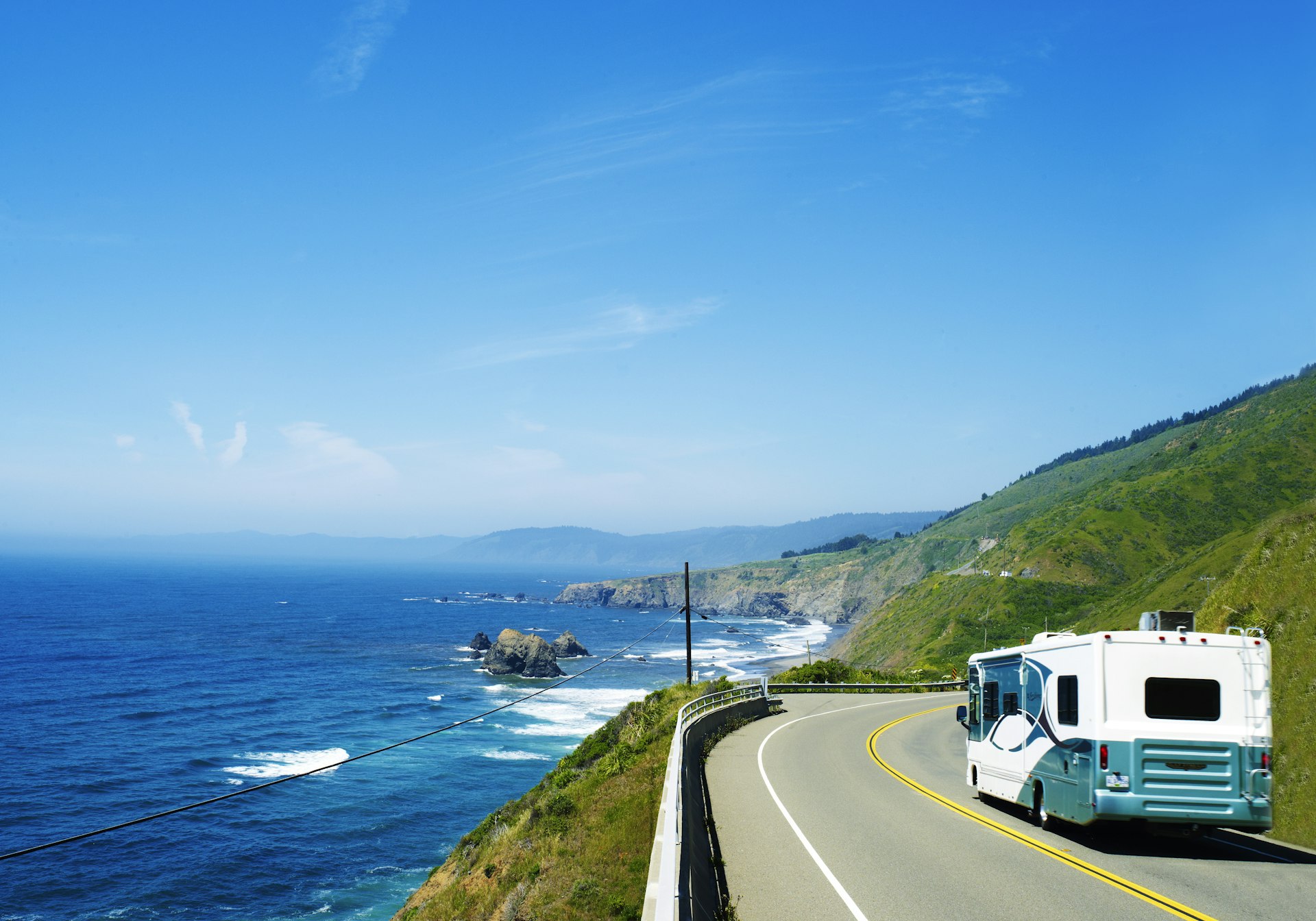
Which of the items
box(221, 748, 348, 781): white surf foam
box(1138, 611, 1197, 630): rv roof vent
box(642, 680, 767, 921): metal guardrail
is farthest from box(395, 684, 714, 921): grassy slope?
box(221, 748, 348, 781): white surf foam

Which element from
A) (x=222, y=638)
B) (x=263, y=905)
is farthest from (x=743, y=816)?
(x=222, y=638)

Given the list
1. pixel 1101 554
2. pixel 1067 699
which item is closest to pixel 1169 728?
pixel 1067 699

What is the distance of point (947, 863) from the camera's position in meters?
11.7

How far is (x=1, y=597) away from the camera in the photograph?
589 ft

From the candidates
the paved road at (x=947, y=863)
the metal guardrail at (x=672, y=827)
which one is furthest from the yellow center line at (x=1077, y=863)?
the metal guardrail at (x=672, y=827)

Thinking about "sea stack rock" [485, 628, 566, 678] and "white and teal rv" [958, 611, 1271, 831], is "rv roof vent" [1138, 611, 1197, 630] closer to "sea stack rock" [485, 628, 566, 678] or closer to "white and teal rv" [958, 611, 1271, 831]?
"white and teal rv" [958, 611, 1271, 831]

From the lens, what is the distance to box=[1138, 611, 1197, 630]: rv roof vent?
1237 centimetres

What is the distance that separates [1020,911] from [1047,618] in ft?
295

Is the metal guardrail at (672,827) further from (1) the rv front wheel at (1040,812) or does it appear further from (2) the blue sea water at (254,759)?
(2) the blue sea water at (254,759)

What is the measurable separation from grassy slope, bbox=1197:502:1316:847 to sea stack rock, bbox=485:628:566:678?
85.0 meters

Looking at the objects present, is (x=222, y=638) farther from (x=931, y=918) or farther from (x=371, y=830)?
(x=931, y=918)

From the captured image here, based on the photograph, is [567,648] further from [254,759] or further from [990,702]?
[990,702]

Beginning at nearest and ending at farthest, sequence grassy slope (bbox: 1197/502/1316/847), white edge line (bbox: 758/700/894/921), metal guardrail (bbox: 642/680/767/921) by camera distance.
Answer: metal guardrail (bbox: 642/680/767/921), white edge line (bbox: 758/700/894/921), grassy slope (bbox: 1197/502/1316/847)

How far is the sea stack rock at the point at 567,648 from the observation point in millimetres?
120000
